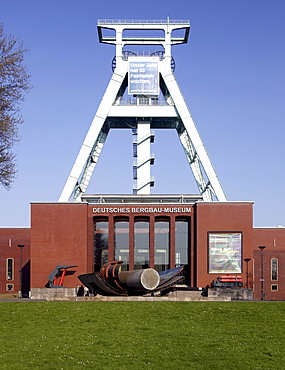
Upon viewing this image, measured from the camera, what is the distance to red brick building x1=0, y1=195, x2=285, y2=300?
51938 millimetres

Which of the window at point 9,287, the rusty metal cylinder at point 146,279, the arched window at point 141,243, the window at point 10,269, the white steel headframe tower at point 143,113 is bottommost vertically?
the window at point 9,287

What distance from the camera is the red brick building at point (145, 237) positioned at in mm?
51938

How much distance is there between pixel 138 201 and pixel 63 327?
31.6 metres

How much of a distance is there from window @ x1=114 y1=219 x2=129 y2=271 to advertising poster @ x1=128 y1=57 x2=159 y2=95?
14443 mm

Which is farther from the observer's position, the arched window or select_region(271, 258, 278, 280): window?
select_region(271, 258, 278, 280): window

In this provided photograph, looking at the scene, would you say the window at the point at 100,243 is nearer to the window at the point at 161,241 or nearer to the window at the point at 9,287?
the window at the point at 161,241

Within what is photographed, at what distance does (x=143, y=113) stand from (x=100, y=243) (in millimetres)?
14385

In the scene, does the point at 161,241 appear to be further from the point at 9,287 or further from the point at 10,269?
the point at 9,287

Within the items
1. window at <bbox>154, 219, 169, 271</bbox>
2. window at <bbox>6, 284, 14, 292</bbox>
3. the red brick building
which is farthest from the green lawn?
window at <bbox>6, 284, 14, 292</bbox>

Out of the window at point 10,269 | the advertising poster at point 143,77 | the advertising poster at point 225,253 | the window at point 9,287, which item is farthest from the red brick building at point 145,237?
the advertising poster at point 143,77

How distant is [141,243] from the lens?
5431 cm

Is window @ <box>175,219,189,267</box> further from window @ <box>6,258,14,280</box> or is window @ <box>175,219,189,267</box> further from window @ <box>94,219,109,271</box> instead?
window @ <box>6,258,14,280</box>

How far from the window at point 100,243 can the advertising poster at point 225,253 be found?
8.96 metres

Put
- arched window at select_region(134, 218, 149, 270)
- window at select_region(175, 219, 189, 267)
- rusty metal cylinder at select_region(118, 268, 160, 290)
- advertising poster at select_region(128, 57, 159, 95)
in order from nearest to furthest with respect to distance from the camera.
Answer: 1. rusty metal cylinder at select_region(118, 268, 160, 290)
2. window at select_region(175, 219, 189, 267)
3. arched window at select_region(134, 218, 149, 270)
4. advertising poster at select_region(128, 57, 159, 95)
